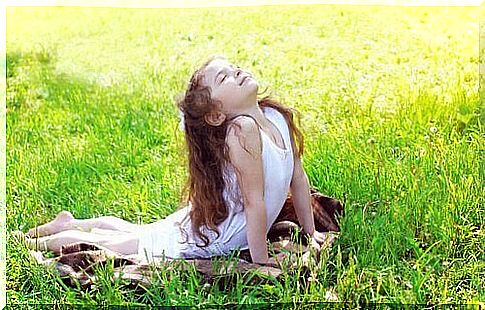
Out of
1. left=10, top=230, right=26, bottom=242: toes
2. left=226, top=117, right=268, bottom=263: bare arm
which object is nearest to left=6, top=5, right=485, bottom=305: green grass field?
left=10, top=230, right=26, bottom=242: toes

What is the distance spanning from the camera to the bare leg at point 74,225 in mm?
3139

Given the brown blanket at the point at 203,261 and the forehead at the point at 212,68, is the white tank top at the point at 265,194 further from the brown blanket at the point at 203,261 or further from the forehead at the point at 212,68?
the forehead at the point at 212,68

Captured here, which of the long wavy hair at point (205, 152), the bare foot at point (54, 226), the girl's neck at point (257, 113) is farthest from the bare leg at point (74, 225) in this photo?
the girl's neck at point (257, 113)

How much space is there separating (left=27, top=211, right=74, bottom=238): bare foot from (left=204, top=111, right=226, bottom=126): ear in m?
0.56

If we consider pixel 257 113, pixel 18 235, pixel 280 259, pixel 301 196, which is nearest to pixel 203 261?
pixel 280 259

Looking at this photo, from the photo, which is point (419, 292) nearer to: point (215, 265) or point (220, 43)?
point (215, 265)

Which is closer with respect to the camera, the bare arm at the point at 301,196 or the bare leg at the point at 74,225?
the bare arm at the point at 301,196

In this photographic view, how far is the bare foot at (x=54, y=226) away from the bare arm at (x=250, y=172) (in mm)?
571

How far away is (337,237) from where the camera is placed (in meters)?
3.00

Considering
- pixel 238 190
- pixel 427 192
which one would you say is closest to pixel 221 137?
pixel 238 190

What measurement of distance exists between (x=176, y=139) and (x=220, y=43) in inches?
11.8

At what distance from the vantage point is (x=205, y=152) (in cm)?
293

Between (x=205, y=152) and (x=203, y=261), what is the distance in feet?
0.98

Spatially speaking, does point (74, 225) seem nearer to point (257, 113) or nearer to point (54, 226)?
point (54, 226)
